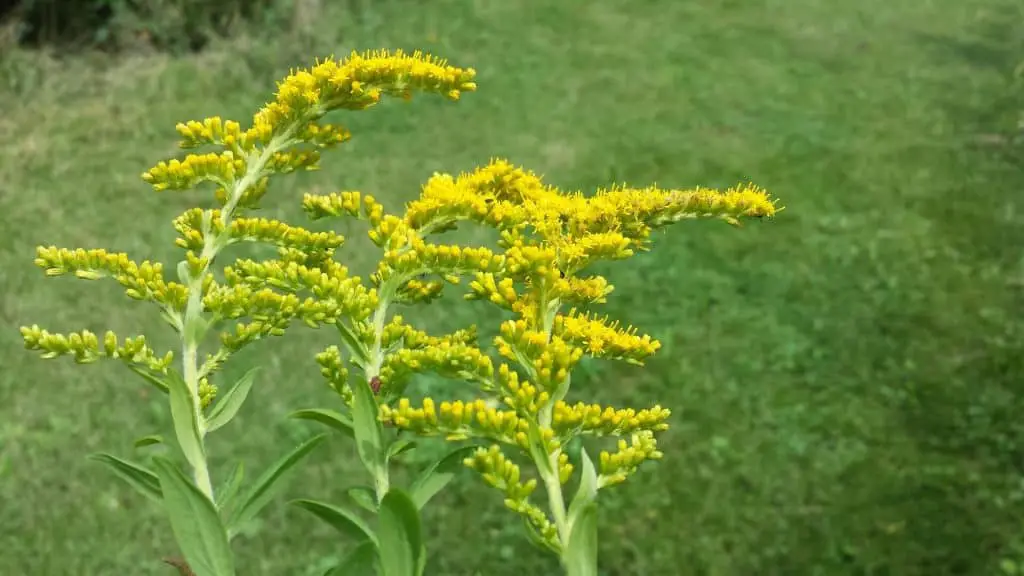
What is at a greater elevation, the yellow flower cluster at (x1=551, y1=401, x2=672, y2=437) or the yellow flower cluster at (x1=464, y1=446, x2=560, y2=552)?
the yellow flower cluster at (x1=551, y1=401, x2=672, y2=437)

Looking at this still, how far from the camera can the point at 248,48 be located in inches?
246

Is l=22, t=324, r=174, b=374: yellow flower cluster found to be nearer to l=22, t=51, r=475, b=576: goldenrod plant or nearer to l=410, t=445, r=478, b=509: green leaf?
l=22, t=51, r=475, b=576: goldenrod plant

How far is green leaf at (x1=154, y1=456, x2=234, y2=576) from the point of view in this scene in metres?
0.74

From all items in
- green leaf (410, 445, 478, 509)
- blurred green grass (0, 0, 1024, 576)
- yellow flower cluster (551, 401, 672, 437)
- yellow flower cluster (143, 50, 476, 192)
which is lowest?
blurred green grass (0, 0, 1024, 576)

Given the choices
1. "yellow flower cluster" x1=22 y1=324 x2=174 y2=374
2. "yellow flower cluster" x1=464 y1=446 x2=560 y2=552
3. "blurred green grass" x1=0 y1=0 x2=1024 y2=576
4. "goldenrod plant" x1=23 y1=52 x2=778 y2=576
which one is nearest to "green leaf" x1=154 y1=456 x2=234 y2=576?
"goldenrod plant" x1=23 y1=52 x2=778 y2=576

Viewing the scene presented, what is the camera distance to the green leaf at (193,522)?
741 millimetres

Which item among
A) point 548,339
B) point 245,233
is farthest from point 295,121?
point 548,339

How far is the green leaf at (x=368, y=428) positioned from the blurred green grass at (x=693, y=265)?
233 cm

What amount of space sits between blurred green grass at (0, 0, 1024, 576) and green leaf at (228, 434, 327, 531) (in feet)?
7.34

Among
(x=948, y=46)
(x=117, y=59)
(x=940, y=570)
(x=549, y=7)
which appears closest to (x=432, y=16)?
(x=549, y=7)

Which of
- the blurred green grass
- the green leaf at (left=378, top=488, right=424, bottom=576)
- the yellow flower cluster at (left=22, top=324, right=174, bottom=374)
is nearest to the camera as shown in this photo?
the green leaf at (left=378, top=488, right=424, bottom=576)

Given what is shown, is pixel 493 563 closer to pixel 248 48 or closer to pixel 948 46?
pixel 248 48

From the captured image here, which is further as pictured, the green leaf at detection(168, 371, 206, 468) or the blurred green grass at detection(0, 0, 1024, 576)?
the blurred green grass at detection(0, 0, 1024, 576)

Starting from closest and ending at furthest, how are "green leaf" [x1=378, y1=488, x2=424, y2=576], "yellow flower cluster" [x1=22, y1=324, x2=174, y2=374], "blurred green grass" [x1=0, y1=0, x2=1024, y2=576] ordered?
"green leaf" [x1=378, y1=488, x2=424, y2=576]
"yellow flower cluster" [x1=22, y1=324, x2=174, y2=374]
"blurred green grass" [x1=0, y1=0, x2=1024, y2=576]
